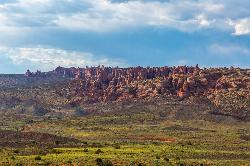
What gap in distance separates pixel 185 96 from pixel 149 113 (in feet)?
81.1

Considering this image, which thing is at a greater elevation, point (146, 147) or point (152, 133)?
point (146, 147)

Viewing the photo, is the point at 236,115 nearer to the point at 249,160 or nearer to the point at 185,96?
the point at 185,96

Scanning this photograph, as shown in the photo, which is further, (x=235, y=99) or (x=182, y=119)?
(x=235, y=99)

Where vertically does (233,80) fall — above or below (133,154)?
above

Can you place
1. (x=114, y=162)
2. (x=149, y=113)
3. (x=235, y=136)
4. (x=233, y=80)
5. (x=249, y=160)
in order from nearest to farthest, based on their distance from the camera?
1. (x=114, y=162)
2. (x=249, y=160)
3. (x=235, y=136)
4. (x=149, y=113)
5. (x=233, y=80)

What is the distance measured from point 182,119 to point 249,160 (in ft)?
306

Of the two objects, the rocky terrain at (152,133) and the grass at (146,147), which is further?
the rocky terrain at (152,133)

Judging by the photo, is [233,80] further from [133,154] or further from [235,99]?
[133,154]

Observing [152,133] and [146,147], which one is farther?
[152,133]

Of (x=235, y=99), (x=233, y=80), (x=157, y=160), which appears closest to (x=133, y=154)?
(x=157, y=160)

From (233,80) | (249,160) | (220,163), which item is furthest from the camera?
(233,80)

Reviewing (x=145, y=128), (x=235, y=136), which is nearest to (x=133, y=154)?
(x=235, y=136)

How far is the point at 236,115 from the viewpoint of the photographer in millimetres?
165625

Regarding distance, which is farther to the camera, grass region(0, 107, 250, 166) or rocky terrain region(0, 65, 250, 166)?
rocky terrain region(0, 65, 250, 166)
